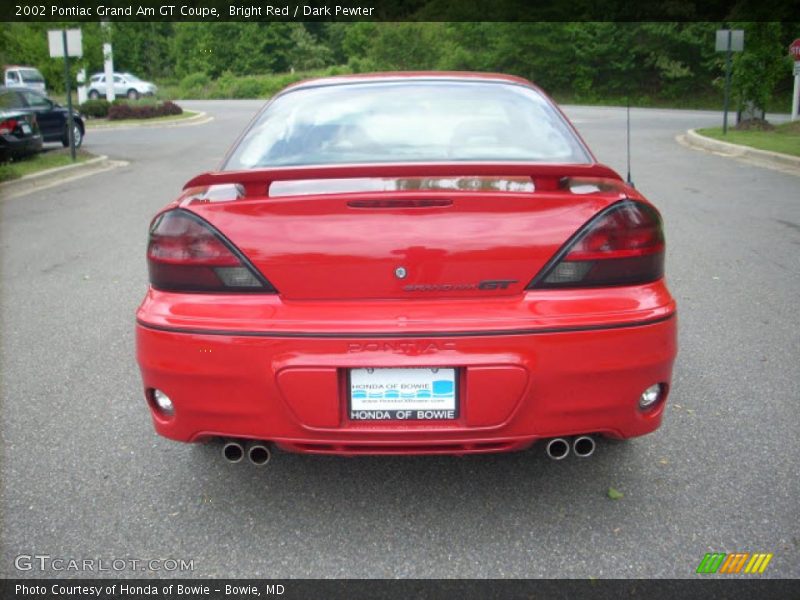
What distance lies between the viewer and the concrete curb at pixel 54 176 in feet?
37.7

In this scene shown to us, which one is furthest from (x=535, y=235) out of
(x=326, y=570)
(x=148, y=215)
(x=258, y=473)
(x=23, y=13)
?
(x=23, y=13)

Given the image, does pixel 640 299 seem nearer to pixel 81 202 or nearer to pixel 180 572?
pixel 180 572

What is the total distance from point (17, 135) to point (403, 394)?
1363 cm

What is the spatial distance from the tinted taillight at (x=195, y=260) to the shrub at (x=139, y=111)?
27.5 meters

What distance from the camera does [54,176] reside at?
1294cm

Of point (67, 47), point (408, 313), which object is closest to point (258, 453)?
point (408, 313)

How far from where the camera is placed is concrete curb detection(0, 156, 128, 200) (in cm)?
1148

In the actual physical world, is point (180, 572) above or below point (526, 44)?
below

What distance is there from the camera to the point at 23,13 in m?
18.7

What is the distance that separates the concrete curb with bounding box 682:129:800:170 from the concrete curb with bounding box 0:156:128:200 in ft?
39.9

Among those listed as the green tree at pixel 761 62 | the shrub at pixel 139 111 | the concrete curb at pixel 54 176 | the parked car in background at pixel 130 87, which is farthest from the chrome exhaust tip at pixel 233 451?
the parked car in background at pixel 130 87

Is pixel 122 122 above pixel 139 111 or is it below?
below

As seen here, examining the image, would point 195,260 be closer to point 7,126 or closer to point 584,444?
point 584,444

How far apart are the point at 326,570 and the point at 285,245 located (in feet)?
3.30
